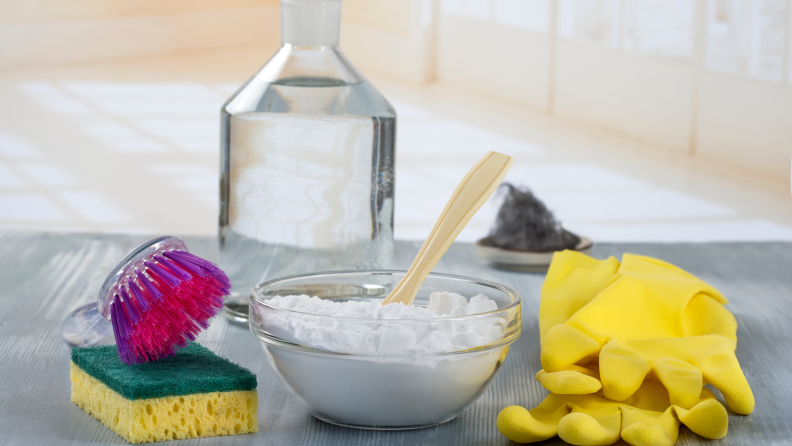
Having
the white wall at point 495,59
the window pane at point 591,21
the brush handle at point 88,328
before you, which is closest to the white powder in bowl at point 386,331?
the brush handle at point 88,328

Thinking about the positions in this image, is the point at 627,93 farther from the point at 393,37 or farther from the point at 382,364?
the point at 382,364

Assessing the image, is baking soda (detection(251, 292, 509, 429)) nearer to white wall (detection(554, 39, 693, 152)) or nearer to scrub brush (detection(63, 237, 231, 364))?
scrub brush (detection(63, 237, 231, 364))

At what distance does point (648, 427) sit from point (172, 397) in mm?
248

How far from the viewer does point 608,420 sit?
45 cm

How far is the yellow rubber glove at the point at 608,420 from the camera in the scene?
43cm

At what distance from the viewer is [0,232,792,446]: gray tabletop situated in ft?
1.51

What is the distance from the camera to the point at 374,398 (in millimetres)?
437

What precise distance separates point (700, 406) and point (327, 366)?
20 cm

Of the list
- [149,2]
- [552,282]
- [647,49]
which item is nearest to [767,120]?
[647,49]

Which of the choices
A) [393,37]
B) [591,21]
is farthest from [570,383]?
[393,37]

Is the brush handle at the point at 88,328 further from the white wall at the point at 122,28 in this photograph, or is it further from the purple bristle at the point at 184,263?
the white wall at the point at 122,28

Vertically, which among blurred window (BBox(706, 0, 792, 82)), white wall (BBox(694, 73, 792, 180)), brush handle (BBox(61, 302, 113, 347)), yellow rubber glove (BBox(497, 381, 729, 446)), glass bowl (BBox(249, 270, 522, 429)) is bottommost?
white wall (BBox(694, 73, 792, 180))

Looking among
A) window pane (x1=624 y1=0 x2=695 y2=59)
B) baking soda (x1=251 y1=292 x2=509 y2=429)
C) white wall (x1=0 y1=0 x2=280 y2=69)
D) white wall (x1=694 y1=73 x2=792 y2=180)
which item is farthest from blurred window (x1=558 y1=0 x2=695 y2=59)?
baking soda (x1=251 y1=292 x2=509 y2=429)

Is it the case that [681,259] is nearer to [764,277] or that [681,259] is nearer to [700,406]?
[764,277]
